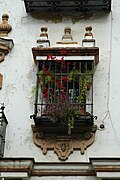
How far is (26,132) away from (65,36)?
2714 mm

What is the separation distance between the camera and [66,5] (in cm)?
1413

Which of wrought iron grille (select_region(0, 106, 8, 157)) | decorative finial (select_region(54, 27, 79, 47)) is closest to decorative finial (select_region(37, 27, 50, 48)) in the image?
decorative finial (select_region(54, 27, 79, 47))

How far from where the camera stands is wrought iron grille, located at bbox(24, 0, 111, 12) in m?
14.0

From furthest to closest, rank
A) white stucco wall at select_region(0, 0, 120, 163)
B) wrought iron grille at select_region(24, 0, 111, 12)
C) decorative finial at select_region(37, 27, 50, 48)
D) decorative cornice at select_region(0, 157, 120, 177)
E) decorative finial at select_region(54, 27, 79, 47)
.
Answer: wrought iron grille at select_region(24, 0, 111, 12) → decorative finial at select_region(37, 27, 50, 48) → decorative finial at select_region(54, 27, 79, 47) → white stucco wall at select_region(0, 0, 120, 163) → decorative cornice at select_region(0, 157, 120, 177)

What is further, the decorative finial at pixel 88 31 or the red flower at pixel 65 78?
the decorative finial at pixel 88 31

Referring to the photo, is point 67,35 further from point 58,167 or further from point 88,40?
point 58,167

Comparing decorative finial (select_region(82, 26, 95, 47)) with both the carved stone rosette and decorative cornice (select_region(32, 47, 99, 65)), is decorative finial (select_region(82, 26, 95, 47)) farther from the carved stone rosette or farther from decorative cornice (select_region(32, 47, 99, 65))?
the carved stone rosette

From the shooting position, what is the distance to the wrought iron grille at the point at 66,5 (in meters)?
14.0

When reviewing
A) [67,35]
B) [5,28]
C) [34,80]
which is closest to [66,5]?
[67,35]

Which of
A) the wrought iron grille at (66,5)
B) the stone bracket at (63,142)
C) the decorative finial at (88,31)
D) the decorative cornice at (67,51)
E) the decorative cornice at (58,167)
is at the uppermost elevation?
the wrought iron grille at (66,5)

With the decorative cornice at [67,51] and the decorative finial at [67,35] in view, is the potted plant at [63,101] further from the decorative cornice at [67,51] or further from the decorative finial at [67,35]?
the decorative finial at [67,35]

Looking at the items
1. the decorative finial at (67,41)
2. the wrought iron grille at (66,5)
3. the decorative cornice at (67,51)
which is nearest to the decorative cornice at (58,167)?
the decorative cornice at (67,51)

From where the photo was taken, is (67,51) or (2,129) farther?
(67,51)

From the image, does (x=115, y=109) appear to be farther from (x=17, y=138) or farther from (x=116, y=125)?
(x=17, y=138)
